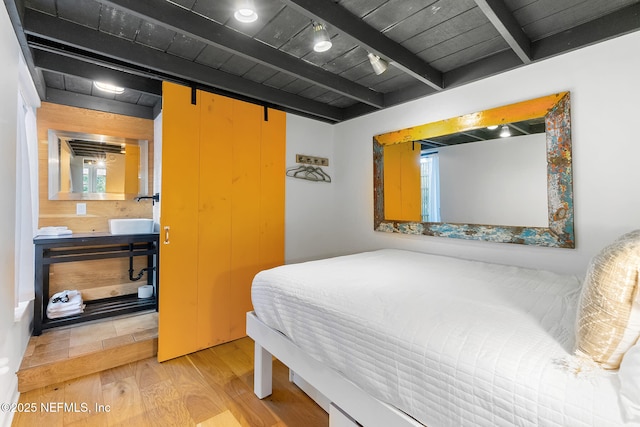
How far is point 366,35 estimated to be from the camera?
1694mm

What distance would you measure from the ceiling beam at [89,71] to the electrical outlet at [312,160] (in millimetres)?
1398

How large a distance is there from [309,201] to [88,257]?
2111mm

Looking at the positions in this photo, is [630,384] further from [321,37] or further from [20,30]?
[20,30]

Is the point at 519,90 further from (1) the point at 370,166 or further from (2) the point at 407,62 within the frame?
(1) the point at 370,166

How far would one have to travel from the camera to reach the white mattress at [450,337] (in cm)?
73

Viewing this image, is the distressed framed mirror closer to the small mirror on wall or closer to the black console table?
the black console table

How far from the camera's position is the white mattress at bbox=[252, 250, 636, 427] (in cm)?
73

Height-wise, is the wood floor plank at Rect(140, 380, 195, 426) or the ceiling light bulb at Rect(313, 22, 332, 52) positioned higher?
the ceiling light bulb at Rect(313, 22, 332, 52)

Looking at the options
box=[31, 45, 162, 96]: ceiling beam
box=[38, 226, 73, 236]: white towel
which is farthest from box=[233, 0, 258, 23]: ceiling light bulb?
box=[38, 226, 73, 236]: white towel

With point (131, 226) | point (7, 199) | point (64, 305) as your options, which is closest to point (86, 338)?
point (64, 305)

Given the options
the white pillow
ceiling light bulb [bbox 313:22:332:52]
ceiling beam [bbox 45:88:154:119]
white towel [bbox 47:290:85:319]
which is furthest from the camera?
ceiling beam [bbox 45:88:154:119]

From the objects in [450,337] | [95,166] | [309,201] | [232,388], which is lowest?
[232,388]

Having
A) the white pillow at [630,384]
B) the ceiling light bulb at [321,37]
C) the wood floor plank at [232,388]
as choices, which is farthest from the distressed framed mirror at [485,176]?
the wood floor plank at [232,388]

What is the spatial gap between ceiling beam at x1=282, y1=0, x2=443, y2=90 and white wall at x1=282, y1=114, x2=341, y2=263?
1393mm
